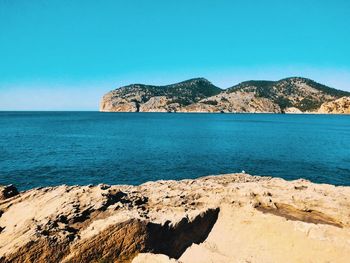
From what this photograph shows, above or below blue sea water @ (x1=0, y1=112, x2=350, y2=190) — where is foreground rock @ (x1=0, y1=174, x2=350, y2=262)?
above

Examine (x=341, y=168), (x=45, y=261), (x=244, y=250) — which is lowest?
(x=341, y=168)

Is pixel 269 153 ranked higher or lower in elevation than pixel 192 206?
lower

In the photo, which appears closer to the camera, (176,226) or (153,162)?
(176,226)

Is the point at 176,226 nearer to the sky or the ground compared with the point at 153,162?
nearer to the sky

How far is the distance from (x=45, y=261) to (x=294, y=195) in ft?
52.3

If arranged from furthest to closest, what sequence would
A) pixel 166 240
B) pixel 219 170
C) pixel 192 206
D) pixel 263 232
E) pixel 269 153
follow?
pixel 269 153
pixel 219 170
pixel 192 206
pixel 263 232
pixel 166 240

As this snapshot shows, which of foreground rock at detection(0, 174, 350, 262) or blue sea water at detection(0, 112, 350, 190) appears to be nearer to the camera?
foreground rock at detection(0, 174, 350, 262)

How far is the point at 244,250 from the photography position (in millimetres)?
18266

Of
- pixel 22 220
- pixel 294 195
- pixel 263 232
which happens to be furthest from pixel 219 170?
pixel 22 220

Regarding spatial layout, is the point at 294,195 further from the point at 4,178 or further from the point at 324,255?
the point at 4,178

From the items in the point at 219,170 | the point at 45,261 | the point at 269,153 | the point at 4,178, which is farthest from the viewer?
the point at 269,153

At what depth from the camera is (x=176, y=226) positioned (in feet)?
60.3

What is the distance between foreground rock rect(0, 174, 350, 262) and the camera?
15.7m

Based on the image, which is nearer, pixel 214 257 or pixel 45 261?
pixel 45 261
